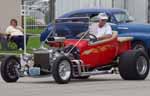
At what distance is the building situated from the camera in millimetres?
27933

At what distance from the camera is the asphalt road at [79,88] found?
12.5 meters

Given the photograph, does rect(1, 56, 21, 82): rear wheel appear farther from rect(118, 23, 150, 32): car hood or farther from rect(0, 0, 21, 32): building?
rect(0, 0, 21, 32): building

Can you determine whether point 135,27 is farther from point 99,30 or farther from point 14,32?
point 99,30

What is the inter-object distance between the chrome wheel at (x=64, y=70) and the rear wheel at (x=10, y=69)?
46.2 inches

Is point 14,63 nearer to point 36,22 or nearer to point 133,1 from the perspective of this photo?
point 36,22

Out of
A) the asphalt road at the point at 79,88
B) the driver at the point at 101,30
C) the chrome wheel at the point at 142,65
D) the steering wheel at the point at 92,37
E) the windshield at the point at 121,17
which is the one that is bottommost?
the asphalt road at the point at 79,88

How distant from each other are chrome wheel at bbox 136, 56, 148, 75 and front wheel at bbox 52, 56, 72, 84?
1.92m

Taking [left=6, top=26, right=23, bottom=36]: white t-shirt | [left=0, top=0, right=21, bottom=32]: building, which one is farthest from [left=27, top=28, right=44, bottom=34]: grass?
[left=6, top=26, right=23, bottom=36]: white t-shirt

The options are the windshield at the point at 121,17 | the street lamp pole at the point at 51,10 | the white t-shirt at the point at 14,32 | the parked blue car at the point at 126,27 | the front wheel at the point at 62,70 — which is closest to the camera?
the front wheel at the point at 62,70

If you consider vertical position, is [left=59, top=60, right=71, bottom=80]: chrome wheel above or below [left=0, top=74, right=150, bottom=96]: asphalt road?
above

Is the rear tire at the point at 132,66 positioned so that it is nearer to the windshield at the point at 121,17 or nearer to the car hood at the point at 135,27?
the car hood at the point at 135,27

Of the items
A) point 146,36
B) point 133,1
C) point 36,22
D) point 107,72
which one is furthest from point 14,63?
point 133,1

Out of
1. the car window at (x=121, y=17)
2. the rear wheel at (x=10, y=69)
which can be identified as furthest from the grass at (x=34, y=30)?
the rear wheel at (x=10, y=69)

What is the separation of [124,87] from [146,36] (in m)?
8.56
